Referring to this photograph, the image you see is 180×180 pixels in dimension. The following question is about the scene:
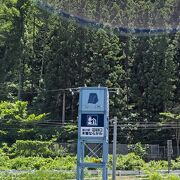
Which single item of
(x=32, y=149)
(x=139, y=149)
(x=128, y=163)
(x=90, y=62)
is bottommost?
(x=128, y=163)

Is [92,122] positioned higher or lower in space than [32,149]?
lower

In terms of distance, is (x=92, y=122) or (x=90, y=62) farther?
(x=90, y=62)

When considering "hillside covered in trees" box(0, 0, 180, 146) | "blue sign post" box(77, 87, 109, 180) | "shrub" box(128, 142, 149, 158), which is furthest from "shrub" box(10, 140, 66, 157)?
"blue sign post" box(77, 87, 109, 180)

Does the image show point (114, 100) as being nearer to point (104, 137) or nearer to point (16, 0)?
point (16, 0)

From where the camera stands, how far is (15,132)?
4303 centimetres

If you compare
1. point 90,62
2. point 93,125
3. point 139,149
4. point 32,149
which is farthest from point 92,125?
point 90,62

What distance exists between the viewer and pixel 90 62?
48.0 meters

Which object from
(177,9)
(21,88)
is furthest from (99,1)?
(21,88)

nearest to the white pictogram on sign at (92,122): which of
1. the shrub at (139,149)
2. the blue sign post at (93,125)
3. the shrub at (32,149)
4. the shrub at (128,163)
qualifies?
the blue sign post at (93,125)

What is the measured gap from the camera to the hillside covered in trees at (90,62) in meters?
44.8

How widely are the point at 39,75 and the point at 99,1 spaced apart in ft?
33.1

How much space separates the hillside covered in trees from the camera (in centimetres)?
4475

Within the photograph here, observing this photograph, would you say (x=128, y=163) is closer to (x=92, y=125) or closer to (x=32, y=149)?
(x=32, y=149)

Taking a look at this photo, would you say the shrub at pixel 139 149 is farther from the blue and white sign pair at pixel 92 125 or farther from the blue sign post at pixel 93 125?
the blue and white sign pair at pixel 92 125
